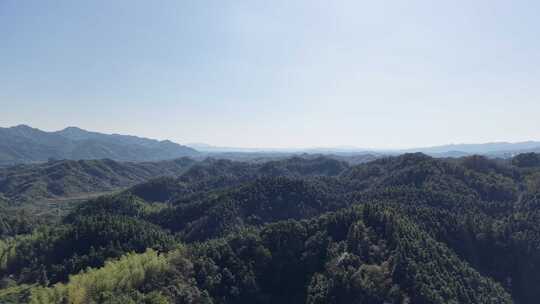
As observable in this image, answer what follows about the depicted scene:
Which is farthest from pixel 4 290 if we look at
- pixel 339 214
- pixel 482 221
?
pixel 482 221

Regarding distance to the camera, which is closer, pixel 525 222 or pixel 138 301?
pixel 138 301

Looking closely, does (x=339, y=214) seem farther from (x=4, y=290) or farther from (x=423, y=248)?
(x=4, y=290)

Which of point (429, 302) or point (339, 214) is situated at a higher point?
point (339, 214)

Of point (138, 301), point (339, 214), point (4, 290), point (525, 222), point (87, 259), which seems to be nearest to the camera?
point (138, 301)

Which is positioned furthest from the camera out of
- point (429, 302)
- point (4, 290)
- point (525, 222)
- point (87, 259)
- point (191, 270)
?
point (525, 222)

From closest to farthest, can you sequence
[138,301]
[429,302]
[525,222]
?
[138,301] → [429,302] → [525,222]

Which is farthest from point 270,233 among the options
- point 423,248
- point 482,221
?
point 482,221

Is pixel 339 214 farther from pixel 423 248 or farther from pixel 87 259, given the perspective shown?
pixel 87 259

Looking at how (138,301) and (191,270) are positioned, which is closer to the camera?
(138,301)

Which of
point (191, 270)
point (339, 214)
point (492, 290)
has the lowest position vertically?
point (492, 290)
